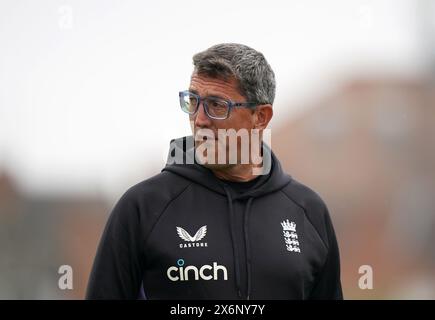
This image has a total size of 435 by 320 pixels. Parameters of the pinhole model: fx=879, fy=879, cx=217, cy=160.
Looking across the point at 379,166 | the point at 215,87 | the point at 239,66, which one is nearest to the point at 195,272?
the point at 215,87

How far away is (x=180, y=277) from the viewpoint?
435 centimetres

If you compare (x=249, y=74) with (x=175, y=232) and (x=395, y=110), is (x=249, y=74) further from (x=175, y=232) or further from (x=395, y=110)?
(x=395, y=110)

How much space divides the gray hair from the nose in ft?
0.61

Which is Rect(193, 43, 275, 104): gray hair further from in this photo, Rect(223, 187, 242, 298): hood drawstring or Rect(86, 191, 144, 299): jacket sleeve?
Rect(86, 191, 144, 299): jacket sleeve

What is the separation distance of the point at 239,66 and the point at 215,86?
0.16m

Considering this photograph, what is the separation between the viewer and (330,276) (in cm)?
477

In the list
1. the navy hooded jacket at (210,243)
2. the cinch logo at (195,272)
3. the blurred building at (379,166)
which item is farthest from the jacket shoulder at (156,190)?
the blurred building at (379,166)

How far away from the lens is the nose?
4.48m

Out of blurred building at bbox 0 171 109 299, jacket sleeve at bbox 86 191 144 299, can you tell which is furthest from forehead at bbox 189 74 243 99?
blurred building at bbox 0 171 109 299

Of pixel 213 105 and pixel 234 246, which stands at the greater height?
A: pixel 213 105

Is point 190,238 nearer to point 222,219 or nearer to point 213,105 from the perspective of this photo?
point 222,219

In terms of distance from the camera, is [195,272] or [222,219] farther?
[222,219]
